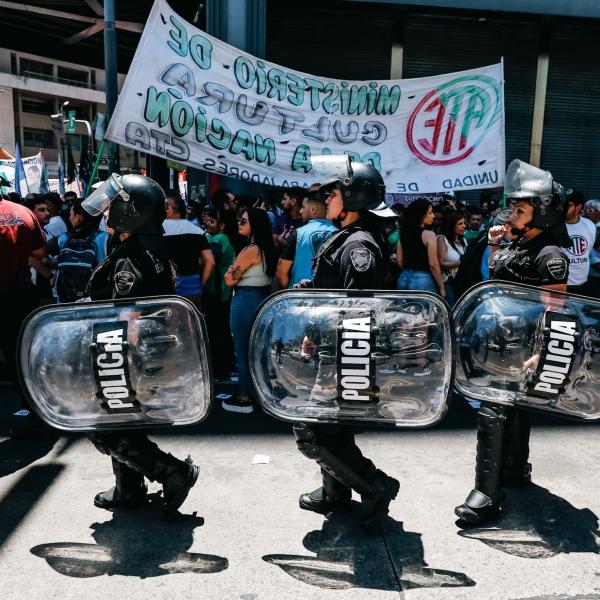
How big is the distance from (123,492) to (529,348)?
6.99 feet

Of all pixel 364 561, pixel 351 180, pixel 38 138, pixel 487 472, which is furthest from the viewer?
pixel 38 138

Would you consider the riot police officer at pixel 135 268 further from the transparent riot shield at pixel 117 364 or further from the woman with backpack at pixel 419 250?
the woman with backpack at pixel 419 250

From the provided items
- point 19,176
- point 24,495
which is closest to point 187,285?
point 24,495

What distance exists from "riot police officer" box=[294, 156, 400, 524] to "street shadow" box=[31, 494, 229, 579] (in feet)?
2.14

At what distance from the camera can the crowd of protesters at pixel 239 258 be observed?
4461 millimetres

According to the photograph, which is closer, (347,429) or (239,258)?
(347,429)

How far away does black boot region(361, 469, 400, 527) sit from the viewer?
3.04 m

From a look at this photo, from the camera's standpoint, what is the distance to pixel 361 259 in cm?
285

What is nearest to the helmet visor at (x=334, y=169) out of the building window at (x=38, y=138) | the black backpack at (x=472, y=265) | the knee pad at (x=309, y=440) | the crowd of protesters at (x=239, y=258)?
the crowd of protesters at (x=239, y=258)

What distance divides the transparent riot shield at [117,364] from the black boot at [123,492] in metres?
0.51

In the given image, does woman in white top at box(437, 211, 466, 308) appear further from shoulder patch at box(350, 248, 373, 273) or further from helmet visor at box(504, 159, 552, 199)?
shoulder patch at box(350, 248, 373, 273)

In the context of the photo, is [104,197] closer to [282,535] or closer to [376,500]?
[282,535]

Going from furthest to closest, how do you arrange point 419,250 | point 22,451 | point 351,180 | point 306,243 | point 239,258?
point 419,250, point 239,258, point 306,243, point 22,451, point 351,180

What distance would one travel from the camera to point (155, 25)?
643 centimetres
